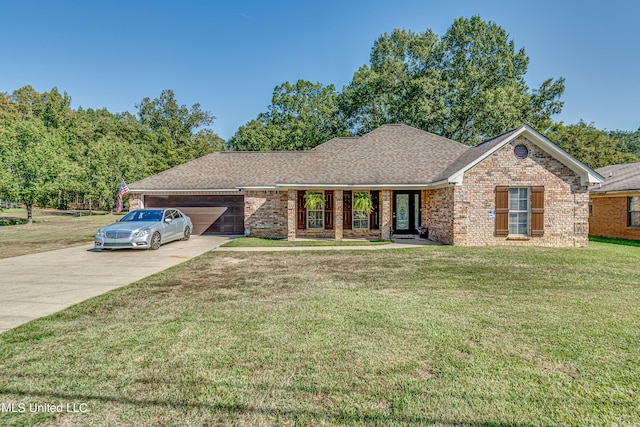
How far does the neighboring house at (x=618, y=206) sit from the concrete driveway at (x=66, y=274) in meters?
18.5

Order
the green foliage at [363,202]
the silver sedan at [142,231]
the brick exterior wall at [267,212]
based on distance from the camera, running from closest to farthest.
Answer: the silver sedan at [142,231] < the green foliage at [363,202] < the brick exterior wall at [267,212]

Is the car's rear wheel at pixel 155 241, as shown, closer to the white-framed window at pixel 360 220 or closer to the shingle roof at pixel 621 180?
the white-framed window at pixel 360 220

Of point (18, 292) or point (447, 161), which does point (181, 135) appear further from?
point (18, 292)

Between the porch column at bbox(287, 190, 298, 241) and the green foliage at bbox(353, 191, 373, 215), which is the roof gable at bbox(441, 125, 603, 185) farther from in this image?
the porch column at bbox(287, 190, 298, 241)

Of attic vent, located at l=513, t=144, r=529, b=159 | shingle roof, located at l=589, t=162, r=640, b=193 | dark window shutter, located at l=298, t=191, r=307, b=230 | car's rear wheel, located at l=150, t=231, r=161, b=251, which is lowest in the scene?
car's rear wheel, located at l=150, t=231, r=161, b=251

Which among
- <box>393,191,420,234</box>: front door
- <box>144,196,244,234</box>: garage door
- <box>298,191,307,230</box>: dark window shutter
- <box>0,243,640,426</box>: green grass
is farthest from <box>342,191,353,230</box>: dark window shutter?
<box>0,243,640,426</box>: green grass

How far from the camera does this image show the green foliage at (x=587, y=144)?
106 feet

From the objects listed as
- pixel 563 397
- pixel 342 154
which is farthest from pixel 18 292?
pixel 342 154

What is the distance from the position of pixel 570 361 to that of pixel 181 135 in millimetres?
63483

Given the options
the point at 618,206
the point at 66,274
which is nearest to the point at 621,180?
the point at 618,206

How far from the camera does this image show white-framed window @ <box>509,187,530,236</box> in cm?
1286

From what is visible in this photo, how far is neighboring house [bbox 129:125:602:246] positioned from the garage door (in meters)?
0.05

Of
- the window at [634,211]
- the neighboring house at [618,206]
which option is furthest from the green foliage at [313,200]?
the window at [634,211]

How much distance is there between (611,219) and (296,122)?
26.8 meters
